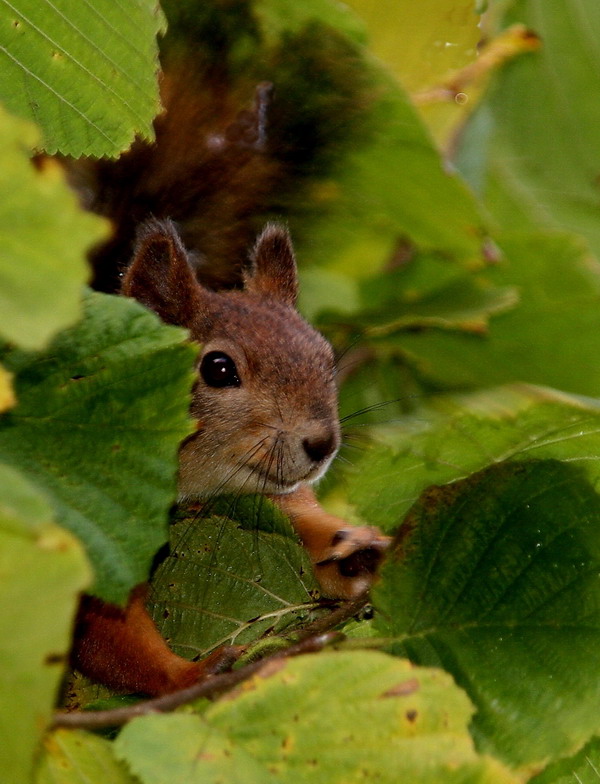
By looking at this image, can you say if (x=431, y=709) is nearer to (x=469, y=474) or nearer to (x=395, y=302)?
(x=469, y=474)

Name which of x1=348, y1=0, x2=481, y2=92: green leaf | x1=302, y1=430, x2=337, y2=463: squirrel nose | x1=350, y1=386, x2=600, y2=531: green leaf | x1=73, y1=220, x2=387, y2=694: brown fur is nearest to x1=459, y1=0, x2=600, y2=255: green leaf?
x1=348, y1=0, x2=481, y2=92: green leaf

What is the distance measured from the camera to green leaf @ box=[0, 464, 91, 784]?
41 cm

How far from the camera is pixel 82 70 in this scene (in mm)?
700

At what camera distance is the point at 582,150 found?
1.55m

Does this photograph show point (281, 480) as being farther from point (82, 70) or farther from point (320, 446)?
point (82, 70)

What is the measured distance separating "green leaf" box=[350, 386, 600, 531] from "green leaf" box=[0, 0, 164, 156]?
31 centimetres

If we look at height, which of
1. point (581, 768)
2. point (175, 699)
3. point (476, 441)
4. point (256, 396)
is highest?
point (256, 396)

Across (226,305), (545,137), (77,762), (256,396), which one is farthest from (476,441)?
(545,137)

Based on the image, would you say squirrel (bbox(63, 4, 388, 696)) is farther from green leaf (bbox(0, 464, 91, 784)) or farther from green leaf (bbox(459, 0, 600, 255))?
green leaf (bbox(0, 464, 91, 784))

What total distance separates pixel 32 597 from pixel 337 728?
217 millimetres

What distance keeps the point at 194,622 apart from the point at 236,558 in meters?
0.06

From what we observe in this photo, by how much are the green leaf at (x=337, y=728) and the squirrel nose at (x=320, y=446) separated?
1.98 feet

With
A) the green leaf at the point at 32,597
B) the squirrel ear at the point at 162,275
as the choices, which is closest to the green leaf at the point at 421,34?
the squirrel ear at the point at 162,275

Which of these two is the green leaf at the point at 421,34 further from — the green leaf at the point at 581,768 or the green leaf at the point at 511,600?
the green leaf at the point at 581,768
